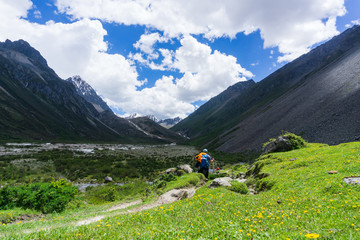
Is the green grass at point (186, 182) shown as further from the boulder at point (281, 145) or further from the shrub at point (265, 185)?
the boulder at point (281, 145)

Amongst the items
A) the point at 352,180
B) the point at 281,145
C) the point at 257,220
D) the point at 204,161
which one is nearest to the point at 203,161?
the point at 204,161

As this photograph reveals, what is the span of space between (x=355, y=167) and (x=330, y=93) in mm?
68087

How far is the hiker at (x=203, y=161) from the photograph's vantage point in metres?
23.3

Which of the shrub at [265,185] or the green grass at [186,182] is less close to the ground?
the green grass at [186,182]

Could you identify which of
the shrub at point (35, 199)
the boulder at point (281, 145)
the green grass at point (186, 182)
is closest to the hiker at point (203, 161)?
the green grass at point (186, 182)

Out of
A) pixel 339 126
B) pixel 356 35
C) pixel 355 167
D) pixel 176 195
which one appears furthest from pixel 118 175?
pixel 356 35

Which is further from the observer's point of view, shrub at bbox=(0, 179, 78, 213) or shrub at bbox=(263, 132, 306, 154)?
shrub at bbox=(263, 132, 306, 154)

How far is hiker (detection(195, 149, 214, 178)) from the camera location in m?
23.3

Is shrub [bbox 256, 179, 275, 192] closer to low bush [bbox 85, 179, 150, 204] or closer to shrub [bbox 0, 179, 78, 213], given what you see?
low bush [bbox 85, 179, 150, 204]

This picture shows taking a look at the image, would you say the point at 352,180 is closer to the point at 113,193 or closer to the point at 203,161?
the point at 203,161

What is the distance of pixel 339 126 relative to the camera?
140ft

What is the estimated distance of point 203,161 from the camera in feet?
78.6

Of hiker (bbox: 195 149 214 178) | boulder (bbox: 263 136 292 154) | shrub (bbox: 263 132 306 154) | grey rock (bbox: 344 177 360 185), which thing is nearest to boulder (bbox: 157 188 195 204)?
hiker (bbox: 195 149 214 178)

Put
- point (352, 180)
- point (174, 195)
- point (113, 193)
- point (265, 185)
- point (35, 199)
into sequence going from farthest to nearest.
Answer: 1. point (113, 193)
2. point (174, 195)
3. point (265, 185)
4. point (35, 199)
5. point (352, 180)
